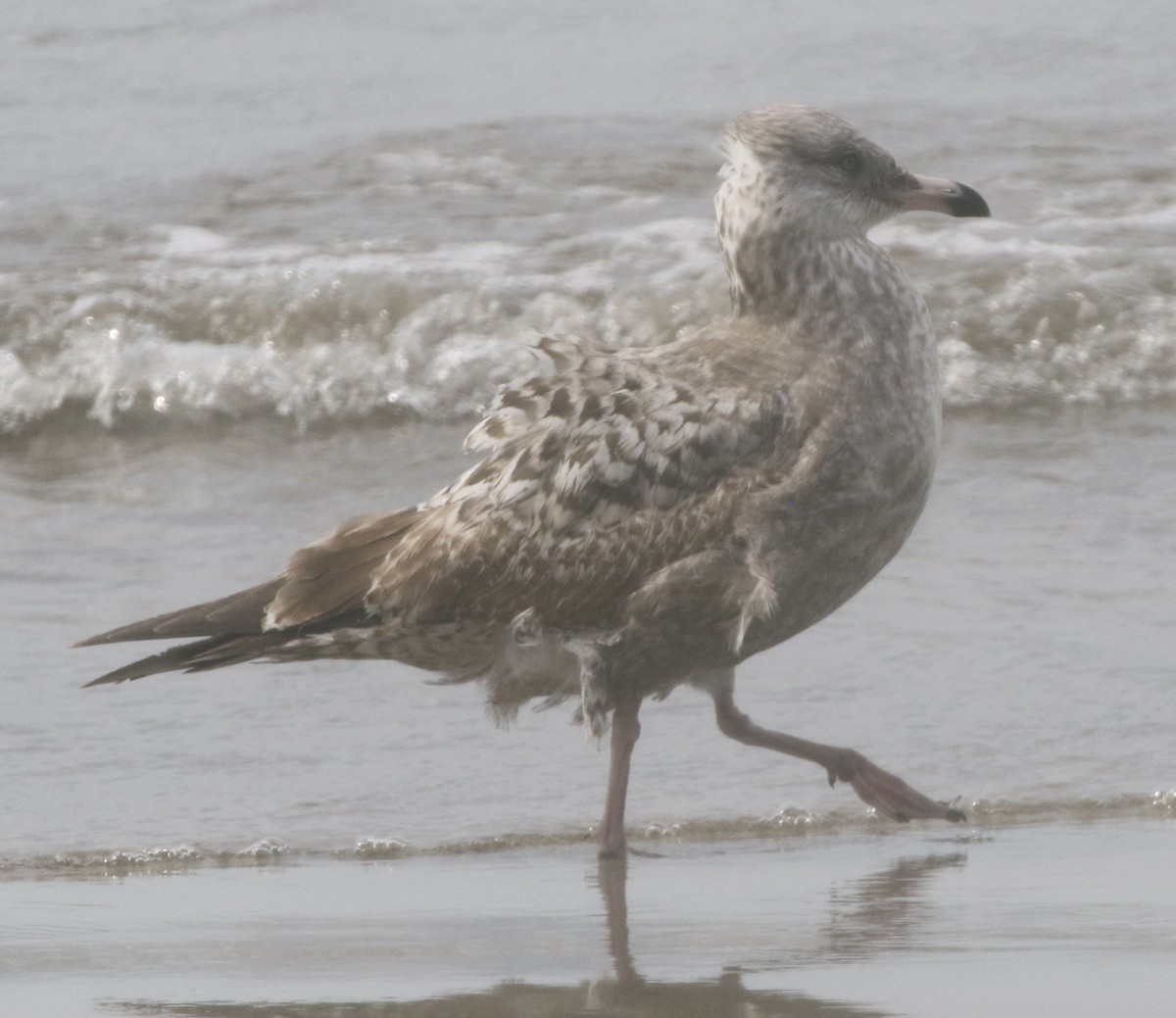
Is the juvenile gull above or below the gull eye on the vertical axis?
below

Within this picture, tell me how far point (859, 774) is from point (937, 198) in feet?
4.89

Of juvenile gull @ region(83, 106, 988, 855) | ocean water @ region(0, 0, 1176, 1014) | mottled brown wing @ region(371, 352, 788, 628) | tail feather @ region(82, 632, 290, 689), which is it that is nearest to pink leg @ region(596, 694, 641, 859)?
juvenile gull @ region(83, 106, 988, 855)

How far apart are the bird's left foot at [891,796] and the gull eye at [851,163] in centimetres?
141

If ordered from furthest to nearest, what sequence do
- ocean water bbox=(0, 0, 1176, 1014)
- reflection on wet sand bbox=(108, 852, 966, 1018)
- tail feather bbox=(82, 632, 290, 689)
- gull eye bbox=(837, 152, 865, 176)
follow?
gull eye bbox=(837, 152, 865, 176)
tail feather bbox=(82, 632, 290, 689)
ocean water bbox=(0, 0, 1176, 1014)
reflection on wet sand bbox=(108, 852, 966, 1018)

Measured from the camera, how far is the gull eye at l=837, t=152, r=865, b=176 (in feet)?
18.9

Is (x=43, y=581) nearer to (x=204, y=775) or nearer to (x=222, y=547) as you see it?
(x=222, y=547)

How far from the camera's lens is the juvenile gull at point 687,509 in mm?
5230

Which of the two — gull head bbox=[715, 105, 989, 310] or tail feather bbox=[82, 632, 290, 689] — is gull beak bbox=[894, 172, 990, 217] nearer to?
gull head bbox=[715, 105, 989, 310]

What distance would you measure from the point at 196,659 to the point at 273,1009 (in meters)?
1.90

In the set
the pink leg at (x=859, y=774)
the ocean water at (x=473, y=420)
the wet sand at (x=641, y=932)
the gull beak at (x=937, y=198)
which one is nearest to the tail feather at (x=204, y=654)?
the ocean water at (x=473, y=420)

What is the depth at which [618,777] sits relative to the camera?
5.41 meters

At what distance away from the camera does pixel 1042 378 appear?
9938 millimetres

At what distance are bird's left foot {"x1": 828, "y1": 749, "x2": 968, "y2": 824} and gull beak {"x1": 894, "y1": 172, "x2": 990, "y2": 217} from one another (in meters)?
1.41

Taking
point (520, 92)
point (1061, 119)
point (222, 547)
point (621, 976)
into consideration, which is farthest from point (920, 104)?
point (621, 976)
